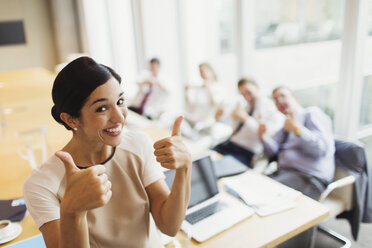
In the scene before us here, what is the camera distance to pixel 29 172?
6.86ft

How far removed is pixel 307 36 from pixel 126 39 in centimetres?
Answer: 394

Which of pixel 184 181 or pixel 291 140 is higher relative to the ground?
pixel 184 181

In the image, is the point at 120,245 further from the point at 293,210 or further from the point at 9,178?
the point at 9,178

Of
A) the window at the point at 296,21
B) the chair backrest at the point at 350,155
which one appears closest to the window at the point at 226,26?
the window at the point at 296,21

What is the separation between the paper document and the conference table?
0.04 meters

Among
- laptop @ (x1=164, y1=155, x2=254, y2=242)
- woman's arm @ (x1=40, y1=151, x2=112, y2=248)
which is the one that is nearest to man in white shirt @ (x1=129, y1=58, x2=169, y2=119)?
laptop @ (x1=164, y1=155, x2=254, y2=242)

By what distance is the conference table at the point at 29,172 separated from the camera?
1302 millimetres

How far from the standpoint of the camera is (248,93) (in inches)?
106

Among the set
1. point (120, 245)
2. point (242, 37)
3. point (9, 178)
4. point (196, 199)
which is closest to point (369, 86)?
point (242, 37)

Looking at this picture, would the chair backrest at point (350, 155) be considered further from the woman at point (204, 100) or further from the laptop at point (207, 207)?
the woman at point (204, 100)

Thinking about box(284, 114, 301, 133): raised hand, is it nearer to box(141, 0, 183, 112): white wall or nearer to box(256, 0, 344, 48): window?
box(256, 0, 344, 48): window

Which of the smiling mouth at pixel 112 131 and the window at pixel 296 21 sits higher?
the window at pixel 296 21

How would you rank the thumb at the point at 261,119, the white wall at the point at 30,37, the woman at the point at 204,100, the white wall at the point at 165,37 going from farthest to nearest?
the white wall at the point at 30,37
the white wall at the point at 165,37
the woman at the point at 204,100
the thumb at the point at 261,119

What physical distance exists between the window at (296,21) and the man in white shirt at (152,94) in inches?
53.9
